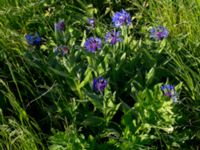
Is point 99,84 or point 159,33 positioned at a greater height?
point 159,33

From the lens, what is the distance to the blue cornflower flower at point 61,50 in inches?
78.5

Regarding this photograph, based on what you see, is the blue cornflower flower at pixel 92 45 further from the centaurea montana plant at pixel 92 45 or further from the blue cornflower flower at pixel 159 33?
the blue cornflower flower at pixel 159 33

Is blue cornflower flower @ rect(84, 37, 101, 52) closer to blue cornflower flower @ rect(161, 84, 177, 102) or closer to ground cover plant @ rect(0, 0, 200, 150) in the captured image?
ground cover plant @ rect(0, 0, 200, 150)

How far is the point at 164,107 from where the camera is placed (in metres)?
1.73

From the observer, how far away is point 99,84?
180cm

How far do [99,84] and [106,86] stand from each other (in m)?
0.03

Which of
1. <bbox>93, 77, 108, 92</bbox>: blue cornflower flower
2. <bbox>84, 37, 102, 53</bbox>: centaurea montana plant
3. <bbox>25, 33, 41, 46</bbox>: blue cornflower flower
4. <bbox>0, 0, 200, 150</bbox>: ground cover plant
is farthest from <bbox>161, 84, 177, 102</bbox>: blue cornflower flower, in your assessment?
<bbox>25, 33, 41, 46</bbox>: blue cornflower flower

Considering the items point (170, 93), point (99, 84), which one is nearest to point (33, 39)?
point (99, 84)

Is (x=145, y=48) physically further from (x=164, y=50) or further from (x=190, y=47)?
(x=190, y=47)

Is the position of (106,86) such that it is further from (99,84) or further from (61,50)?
(61,50)

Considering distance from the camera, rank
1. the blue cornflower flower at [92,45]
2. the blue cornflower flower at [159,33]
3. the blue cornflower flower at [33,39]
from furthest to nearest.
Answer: the blue cornflower flower at [33,39] → the blue cornflower flower at [159,33] → the blue cornflower flower at [92,45]

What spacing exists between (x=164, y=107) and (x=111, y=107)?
0.21m

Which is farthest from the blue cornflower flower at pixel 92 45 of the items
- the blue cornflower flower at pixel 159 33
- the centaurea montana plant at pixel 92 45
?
the blue cornflower flower at pixel 159 33

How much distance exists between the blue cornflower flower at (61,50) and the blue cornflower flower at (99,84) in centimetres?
22
